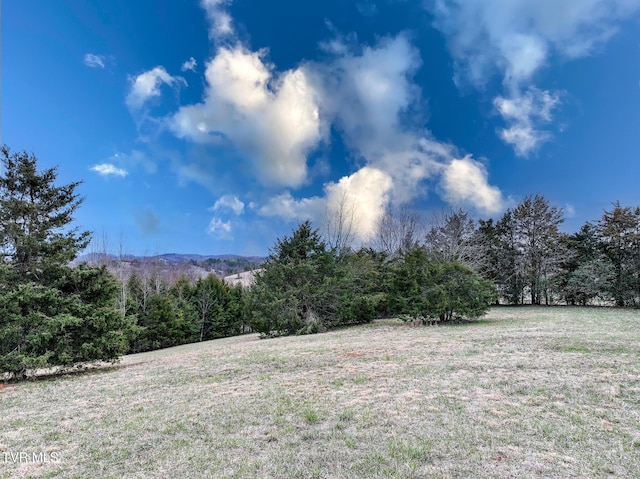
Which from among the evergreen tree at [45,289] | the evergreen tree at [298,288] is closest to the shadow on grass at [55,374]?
the evergreen tree at [45,289]

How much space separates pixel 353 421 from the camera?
14.5 feet

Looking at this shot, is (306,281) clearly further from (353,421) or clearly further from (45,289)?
(353,421)

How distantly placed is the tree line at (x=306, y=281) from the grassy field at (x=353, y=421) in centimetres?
249

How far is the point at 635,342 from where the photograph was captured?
29.2 ft

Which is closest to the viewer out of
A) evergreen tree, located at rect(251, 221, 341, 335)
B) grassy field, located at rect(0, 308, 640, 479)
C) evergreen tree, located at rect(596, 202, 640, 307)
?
grassy field, located at rect(0, 308, 640, 479)

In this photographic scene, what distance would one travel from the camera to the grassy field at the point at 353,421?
10.9 feet

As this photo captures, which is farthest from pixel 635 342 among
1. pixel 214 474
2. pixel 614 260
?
pixel 614 260

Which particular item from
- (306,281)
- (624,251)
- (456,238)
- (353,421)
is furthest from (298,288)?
(624,251)

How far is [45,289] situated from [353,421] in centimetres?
1032

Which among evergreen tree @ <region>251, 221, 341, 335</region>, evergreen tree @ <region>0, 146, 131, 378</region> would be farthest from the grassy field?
evergreen tree @ <region>251, 221, 341, 335</region>

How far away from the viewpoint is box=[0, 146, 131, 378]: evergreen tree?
9391 mm

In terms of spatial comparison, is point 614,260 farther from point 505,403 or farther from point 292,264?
point 505,403

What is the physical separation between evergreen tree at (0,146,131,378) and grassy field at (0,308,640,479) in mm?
1864

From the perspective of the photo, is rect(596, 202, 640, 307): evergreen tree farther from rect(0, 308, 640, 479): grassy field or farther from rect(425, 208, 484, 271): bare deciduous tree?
rect(0, 308, 640, 479): grassy field
